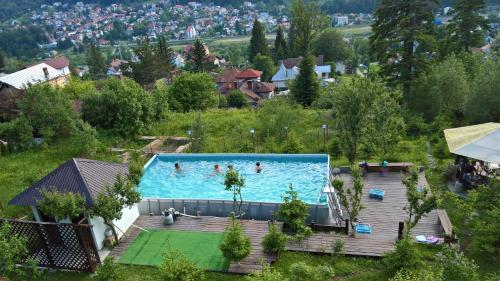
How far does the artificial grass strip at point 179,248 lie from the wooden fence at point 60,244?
110 cm

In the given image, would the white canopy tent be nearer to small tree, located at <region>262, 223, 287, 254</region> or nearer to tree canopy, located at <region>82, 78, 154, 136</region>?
small tree, located at <region>262, 223, 287, 254</region>

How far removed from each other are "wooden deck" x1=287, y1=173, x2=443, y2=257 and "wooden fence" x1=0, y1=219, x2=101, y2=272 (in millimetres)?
6341

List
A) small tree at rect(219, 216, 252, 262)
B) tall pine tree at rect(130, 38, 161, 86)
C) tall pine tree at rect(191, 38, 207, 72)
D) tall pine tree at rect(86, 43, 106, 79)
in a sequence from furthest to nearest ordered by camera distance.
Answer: tall pine tree at rect(86, 43, 106, 79)
tall pine tree at rect(191, 38, 207, 72)
tall pine tree at rect(130, 38, 161, 86)
small tree at rect(219, 216, 252, 262)

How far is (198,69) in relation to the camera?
58.2 meters

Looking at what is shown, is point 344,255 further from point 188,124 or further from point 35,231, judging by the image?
point 188,124

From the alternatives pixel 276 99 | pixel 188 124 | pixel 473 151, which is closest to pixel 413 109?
pixel 276 99

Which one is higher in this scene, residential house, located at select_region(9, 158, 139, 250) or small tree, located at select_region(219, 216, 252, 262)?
residential house, located at select_region(9, 158, 139, 250)

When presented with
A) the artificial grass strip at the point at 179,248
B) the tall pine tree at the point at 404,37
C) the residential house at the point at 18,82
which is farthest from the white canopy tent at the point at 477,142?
the residential house at the point at 18,82

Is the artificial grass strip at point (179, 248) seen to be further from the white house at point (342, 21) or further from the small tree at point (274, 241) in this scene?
the white house at point (342, 21)

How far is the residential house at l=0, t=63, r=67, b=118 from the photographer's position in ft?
85.8

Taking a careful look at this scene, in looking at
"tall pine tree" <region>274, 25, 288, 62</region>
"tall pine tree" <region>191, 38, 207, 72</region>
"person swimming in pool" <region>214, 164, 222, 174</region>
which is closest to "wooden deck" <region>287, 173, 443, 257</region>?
"person swimming in pool" <region>214, 164, 222, 174</region>

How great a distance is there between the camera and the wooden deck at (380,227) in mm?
12386

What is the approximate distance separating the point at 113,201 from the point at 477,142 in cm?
1391

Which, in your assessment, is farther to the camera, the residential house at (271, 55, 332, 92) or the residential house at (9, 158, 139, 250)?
the residential house at (271, 55, 332, 92)
